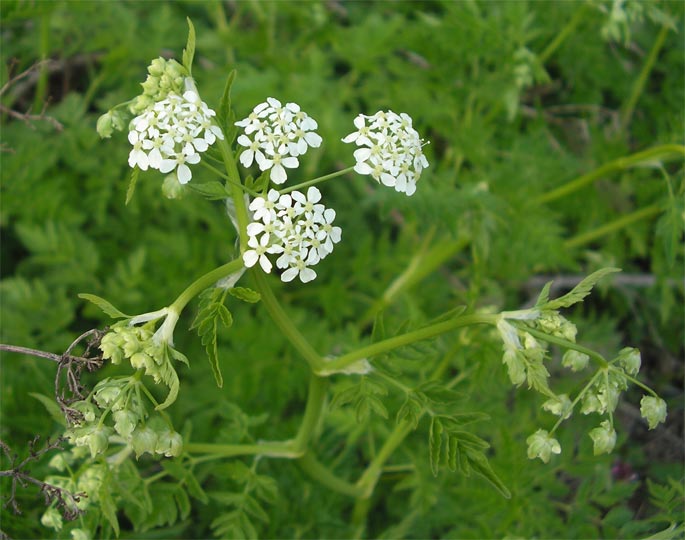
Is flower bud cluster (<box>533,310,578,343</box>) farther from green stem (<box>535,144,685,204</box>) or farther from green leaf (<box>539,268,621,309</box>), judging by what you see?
green stem (<box>535,144,685,204</box>)

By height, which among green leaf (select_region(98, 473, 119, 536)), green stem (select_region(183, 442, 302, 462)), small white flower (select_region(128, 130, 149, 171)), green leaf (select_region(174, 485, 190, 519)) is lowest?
green leaf (select_region(174, 485, 190, 519))

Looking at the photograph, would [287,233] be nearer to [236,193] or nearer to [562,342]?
[236,193]

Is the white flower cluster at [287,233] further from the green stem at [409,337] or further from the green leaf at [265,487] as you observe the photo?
the green leaf at [265,487]

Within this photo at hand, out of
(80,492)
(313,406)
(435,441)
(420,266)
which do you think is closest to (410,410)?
(435,441)

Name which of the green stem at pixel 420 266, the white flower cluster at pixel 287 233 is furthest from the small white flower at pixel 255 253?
the green stem at pixel 420 266

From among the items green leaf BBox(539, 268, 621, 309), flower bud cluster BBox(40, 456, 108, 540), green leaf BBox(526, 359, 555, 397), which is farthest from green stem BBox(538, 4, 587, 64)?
flower bud cluster BBox(40, 456, 108, 540)

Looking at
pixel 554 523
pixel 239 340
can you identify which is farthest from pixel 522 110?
pixel 554 523
